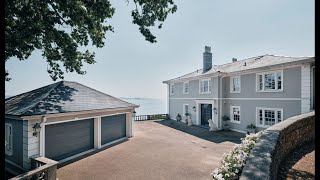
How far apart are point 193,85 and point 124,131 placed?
11196 millimetres

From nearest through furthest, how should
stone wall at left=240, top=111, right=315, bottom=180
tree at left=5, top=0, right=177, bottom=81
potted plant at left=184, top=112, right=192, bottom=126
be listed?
stone wall at left=240, top=111, right=315, bottom=180, tree at left=5, top=0, right=177, bottom=81, potted plant at left=184, top=112, right=192, bottom=126

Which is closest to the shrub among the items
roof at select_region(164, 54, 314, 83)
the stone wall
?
roof at select_region(164, 54, 314, 83)

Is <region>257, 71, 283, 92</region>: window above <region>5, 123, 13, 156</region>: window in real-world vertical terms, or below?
above

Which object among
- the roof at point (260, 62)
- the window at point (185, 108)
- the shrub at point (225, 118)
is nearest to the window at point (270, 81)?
the roof at point (260, 62)

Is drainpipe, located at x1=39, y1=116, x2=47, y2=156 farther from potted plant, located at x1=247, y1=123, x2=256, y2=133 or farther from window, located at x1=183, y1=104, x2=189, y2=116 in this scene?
window, located at x1=183, y1=104, x2=189, y2=116

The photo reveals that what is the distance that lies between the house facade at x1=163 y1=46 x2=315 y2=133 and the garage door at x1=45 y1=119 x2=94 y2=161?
42.3 ft

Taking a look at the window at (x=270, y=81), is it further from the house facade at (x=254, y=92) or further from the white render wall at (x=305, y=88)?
the white render wall at (x=305, y=88)

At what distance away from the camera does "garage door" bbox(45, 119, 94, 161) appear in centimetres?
1074

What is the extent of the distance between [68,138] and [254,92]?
15.6 m

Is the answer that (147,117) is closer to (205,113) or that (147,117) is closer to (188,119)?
(188,119)

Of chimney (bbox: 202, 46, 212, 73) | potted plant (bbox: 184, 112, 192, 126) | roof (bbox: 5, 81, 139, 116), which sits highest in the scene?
chimney (bbox: 202, 46, 212, 73)

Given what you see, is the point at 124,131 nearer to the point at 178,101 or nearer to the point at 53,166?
the point at 53,166

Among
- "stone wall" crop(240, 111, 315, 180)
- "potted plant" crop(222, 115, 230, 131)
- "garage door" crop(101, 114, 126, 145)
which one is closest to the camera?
"stone wall" crop(240, 111, 315, 180)

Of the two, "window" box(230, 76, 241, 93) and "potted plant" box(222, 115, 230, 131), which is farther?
"potted plant" box(222, 115, 230, 131)
